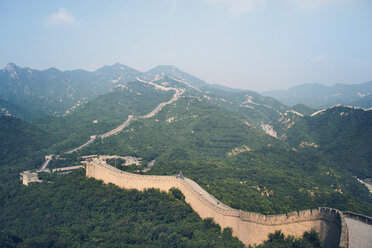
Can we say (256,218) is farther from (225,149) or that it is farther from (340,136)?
(340,136)

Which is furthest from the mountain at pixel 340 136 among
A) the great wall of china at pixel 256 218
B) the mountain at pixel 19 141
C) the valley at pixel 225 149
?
the mountain at pixel 19 141

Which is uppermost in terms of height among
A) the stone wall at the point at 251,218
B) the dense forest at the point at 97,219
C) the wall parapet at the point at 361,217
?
the wall parapet at the point at 361,217

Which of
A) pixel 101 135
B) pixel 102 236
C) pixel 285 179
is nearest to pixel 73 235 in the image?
pixel 102 236

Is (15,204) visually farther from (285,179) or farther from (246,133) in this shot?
(246,133)

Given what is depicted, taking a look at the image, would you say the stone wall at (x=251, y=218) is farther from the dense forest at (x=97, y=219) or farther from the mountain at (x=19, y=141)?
the mountain at (x=19, y=141)

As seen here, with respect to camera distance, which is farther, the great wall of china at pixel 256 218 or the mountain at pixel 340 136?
the mountain at pixel 340 136

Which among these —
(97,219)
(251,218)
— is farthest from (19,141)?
(251,218)

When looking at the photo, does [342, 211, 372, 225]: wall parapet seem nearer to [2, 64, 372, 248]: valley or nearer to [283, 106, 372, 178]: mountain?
[2, 64, 372, 248]: valley
